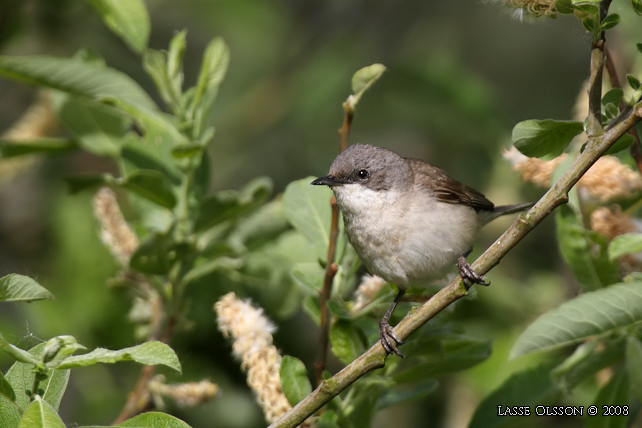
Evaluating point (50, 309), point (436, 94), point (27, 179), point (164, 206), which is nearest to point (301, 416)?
point (164, 206)

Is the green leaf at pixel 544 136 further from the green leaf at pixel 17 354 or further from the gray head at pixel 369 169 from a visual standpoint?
the green leaf at pixel 17 354

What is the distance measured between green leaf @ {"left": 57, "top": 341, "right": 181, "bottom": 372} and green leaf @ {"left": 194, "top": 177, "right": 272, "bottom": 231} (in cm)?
113

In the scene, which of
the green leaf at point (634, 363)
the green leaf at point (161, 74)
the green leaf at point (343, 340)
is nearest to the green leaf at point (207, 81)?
the green leaf at point (161, 74)

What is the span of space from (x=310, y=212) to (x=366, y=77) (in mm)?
675

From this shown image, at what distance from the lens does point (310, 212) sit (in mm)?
2867

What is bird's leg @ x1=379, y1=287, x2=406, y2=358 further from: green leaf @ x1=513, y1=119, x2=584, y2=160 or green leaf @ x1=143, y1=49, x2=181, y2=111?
green leaf @ x1=143, y1=49, x2=181, y2=111

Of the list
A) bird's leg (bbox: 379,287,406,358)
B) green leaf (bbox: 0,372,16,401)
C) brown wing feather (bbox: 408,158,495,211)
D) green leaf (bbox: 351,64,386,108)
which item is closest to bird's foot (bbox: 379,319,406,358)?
bird's leg (bbox: 379,287,406,358)

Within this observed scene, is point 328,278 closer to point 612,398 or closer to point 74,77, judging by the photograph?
point 612,398

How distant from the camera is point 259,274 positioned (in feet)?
10.8

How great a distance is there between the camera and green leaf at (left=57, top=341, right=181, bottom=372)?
1.80 metres

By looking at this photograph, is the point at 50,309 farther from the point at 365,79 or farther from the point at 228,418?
the point at 365,79

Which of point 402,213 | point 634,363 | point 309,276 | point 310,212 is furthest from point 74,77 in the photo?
point 634,363

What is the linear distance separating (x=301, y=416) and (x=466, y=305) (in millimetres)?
2353

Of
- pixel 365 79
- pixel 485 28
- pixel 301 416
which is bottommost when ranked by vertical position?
pixel 485 28
